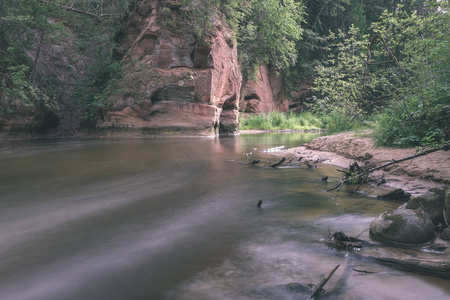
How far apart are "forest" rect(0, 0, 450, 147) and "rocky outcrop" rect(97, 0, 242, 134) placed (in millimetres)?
831

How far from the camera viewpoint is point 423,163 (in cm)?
542

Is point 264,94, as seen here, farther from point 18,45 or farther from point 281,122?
point 18,45

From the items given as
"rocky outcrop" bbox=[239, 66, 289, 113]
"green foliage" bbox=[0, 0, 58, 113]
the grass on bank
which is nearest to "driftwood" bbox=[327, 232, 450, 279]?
"green foliage" bbox=[0, 0, 58, 113]

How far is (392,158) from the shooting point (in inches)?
232

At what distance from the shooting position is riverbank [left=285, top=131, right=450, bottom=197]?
16.1 feet

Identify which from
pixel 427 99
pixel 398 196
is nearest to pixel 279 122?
pixel 427 99

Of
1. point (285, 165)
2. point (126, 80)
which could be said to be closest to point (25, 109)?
point (126, 80)

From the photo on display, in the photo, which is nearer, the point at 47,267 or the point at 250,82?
the point at 47,267

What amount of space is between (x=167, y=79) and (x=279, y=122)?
1268cm

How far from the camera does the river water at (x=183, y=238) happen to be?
2.33 meters

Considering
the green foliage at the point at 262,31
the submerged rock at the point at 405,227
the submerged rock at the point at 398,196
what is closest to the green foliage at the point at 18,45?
the green foliage at the point at 262,31

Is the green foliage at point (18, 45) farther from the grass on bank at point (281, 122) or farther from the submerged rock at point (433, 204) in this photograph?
the submerged rock at point (433, 204)

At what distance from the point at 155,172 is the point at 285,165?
10.1 ft

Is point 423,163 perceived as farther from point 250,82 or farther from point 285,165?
point 250,82
